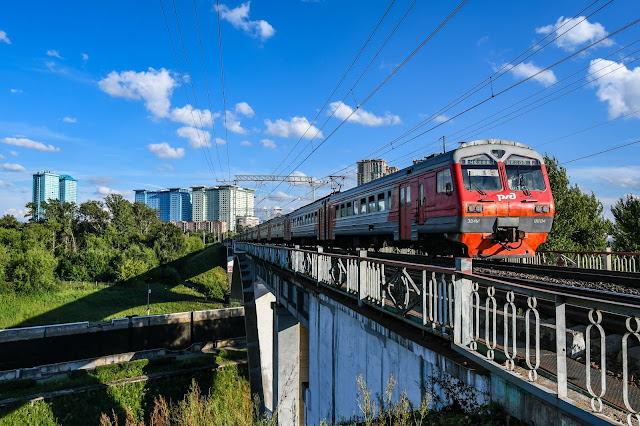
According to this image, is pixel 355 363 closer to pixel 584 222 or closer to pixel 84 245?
pixel 584 222

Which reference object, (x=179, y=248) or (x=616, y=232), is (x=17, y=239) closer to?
(x=179, y=248)

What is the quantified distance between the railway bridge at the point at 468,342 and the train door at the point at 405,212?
3.83 meters

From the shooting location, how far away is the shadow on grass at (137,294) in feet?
141

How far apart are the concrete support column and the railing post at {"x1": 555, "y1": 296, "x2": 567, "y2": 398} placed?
1236cm

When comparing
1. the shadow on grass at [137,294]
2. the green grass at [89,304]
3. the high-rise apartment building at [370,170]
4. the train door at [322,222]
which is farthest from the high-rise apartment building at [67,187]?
the train door at [322,222]

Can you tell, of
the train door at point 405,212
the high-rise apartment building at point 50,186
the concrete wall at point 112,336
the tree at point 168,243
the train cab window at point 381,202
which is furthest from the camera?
the high-rise apartment building at point 50,186

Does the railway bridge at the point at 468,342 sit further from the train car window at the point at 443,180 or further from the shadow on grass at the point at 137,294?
the shadow on grass at the point at 137,294

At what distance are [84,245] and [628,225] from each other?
86690mm

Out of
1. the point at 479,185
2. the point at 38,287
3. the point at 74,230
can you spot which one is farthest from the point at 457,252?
the point at 74,230

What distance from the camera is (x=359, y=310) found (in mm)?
5855

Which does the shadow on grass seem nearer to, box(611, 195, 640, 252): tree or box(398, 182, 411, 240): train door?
box(398, 182, 411, 240): train door

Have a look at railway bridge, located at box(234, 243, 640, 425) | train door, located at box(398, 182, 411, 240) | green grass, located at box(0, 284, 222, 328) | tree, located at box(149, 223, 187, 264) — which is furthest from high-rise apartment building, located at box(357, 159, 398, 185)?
tree, located at box(149, 223, 187, 264)

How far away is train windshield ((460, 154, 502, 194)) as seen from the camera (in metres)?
9.49

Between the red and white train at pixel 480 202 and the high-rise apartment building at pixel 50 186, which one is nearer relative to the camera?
the red and white train at pixel 480 202
